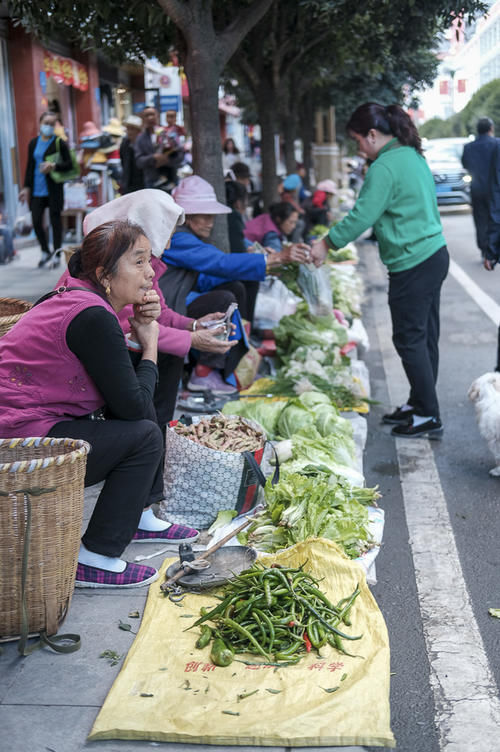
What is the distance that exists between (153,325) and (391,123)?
8.55 ft

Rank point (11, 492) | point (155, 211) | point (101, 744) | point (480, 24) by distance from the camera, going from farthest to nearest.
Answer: point (480, 24)
point (155, 211)
point (11, 492)
point (101, 744)

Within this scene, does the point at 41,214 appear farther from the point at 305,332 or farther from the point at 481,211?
the point at 305,332

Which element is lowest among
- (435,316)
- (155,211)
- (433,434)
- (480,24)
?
(433,434)

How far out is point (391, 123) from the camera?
5660 mm

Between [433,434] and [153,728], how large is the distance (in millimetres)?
3655

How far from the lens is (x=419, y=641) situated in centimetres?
338

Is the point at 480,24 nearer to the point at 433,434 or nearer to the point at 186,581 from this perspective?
the point at 433,434

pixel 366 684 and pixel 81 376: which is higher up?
pixel 81 376

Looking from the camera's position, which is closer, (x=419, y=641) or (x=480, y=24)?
(x=419, y=641)

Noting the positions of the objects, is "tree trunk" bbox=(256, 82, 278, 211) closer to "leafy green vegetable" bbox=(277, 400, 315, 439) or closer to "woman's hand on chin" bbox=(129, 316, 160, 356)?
"leafy green vegetable" bbox=(277, 400, 315, 439)

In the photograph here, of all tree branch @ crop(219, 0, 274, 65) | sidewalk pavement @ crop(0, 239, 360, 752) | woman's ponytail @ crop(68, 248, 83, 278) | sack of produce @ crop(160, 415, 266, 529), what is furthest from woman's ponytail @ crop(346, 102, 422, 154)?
sidewalk pavement @ crop(0, 239, 360, 752)

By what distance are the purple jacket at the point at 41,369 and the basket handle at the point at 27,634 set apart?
0.54 metres

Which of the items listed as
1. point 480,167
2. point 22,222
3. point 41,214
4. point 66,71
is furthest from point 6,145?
point 480,167

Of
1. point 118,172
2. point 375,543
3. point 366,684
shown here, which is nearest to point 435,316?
point 375,543
